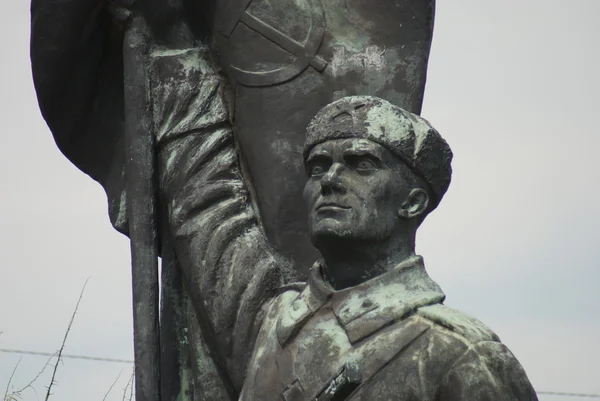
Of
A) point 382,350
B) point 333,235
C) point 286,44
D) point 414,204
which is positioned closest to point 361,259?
point 333,235

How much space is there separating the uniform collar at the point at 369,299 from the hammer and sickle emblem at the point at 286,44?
3.36 feet

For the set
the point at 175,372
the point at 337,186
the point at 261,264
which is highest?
the point at 337,186

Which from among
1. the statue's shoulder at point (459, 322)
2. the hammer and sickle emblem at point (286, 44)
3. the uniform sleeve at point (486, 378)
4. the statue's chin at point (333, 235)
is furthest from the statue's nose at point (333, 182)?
the hammer and sickle emblem at point (286, 44)

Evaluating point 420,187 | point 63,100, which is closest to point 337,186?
A: point 420,187

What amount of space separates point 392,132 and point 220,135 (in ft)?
3.89

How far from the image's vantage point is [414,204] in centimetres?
812

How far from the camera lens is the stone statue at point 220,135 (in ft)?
28.6

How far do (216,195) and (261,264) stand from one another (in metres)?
0.36

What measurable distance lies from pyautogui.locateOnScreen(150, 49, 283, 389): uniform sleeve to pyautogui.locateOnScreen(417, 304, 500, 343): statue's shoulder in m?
1.01

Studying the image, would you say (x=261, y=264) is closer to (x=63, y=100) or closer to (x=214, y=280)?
(x=214, y=280)

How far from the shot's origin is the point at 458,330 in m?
7.77

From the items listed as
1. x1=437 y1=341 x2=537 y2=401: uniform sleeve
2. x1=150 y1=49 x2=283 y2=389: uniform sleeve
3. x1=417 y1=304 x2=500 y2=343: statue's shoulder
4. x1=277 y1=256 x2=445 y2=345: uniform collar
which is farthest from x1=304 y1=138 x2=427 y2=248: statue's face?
x1=150 y1=49 x2=283 y2=389: uniform sleeve

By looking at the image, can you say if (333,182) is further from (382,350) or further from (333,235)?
(382,350)

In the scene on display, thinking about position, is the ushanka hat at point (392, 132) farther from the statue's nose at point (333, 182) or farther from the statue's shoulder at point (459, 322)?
the statue's shoulder at point (459, 322)
